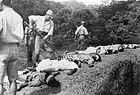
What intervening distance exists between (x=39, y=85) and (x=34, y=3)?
814 inches

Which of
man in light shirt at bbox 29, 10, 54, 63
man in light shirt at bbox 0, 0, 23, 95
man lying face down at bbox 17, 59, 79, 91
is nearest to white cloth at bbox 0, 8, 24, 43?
man in light shirt at bbox 0, 0, 23, 95

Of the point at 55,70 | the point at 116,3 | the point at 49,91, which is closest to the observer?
the point at 49,91

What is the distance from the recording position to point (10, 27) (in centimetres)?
479

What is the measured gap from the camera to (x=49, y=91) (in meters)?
6.66

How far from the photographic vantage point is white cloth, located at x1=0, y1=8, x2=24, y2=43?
4688 millimetres

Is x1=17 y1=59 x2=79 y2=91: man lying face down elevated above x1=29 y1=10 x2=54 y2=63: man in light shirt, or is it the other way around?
x1=29 y1=10 x2=54 y2=63: man in light shirt

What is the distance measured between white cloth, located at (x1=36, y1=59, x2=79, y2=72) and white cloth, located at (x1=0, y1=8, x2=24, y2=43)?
3.06 meters

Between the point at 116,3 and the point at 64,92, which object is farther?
the point at 116,3

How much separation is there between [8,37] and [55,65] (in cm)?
370

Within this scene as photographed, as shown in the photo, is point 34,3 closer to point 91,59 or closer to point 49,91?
point 91,59

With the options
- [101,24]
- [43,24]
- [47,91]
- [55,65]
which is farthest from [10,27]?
[101,24]

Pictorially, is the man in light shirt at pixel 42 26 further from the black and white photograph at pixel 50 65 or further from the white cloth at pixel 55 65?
the white cloth at pixel 55 65

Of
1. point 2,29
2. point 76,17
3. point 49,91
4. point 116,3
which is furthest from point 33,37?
point 116,3

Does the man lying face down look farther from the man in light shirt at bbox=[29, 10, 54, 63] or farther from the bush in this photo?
the man in light shirt at bbox=[29, 10, 54, 63]
